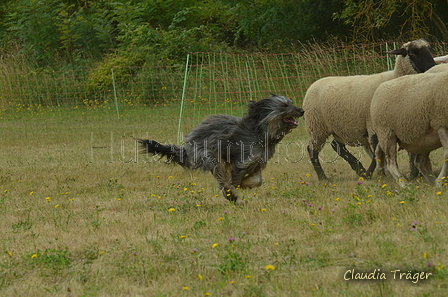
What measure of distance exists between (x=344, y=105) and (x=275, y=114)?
58.7 inches

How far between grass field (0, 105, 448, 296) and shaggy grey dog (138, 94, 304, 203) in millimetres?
305

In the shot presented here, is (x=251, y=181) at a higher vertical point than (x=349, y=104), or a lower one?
lower

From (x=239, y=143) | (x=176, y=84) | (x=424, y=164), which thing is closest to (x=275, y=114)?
(x=239, y=143)

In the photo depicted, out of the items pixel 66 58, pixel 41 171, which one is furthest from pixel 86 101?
pixel 41 171

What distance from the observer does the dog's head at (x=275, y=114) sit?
7719mm

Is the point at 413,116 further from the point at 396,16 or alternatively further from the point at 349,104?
the point at 396,16

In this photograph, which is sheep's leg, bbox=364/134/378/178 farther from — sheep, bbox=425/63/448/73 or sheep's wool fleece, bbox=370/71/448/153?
sheep, bbox=425/63/448/73

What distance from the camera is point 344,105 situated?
28.6 feet

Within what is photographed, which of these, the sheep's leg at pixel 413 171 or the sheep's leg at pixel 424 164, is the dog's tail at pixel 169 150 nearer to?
the sheep's leg at pixel 424 164

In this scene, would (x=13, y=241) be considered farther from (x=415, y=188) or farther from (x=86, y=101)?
(x=86, y=101)

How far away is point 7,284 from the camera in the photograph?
476 centimetres

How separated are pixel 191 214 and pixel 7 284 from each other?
2.42 m

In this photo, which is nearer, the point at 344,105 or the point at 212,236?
the point at 212,236

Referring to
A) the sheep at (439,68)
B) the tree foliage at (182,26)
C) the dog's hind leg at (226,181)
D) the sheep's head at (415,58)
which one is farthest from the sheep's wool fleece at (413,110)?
the tree foliage at (182,26)
